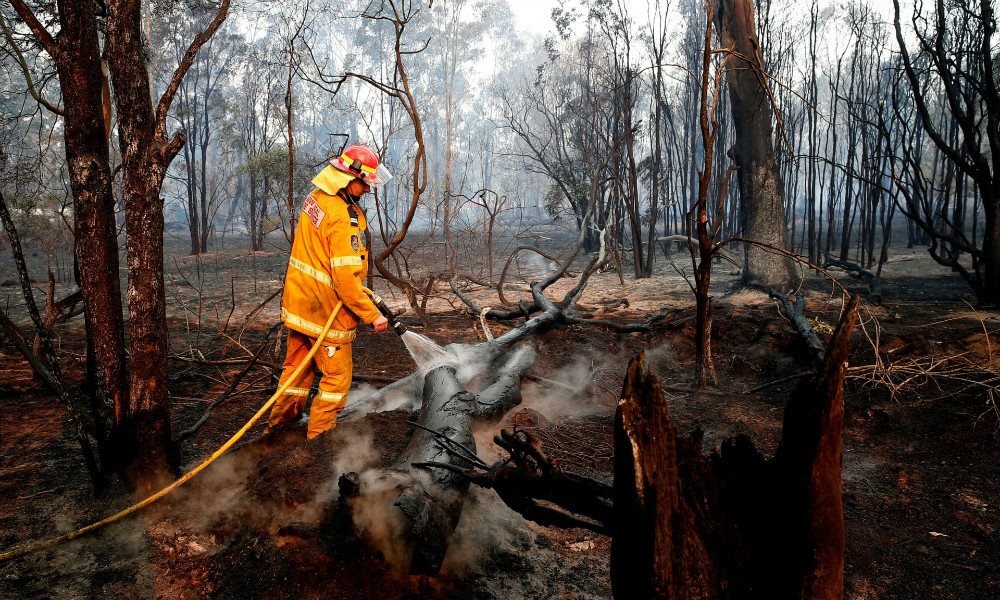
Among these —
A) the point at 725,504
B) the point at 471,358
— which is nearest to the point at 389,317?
the point at 471,358

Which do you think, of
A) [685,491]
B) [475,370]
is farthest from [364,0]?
[685,491]

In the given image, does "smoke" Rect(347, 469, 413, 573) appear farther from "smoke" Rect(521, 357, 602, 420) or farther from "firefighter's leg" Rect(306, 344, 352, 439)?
"smoke" Rect(521, 357, 602, 420)

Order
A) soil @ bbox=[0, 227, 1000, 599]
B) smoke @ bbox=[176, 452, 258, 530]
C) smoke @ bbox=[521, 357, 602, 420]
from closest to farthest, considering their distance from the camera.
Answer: soil @ bbox=[0, 227, 1000, 599]
smoke @ bbox=[176, 452, 258, 530]
smoke @ bbox=[521, 357, 602, 420]

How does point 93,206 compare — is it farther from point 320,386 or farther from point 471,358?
point 471,358

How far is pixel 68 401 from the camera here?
244 cm

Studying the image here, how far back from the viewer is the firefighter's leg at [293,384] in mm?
3566

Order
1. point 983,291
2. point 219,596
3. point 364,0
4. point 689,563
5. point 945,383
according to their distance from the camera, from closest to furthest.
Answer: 1. point 689,563
2. point 219,596
3. point 945,383
4. point 983,291
5. point 364,0

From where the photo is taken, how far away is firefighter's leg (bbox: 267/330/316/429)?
3566mm

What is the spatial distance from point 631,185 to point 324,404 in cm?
819

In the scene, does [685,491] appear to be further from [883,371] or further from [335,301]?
→ [883,371]

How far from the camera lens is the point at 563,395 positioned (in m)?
4.57

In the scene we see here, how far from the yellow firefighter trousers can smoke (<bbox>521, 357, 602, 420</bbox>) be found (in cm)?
152


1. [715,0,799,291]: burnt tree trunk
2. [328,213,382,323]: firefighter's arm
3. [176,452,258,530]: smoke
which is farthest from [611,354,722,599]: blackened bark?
[715,0,799,291]: burnt tree trunk

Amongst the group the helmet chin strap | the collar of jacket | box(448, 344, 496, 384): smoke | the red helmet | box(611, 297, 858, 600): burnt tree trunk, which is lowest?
box(448, 344, 496, 384): smoke
